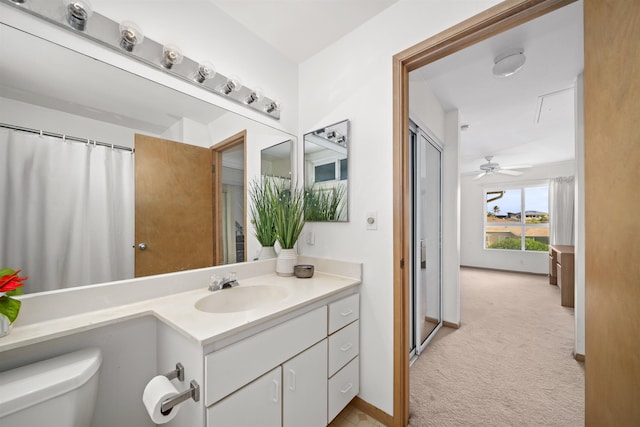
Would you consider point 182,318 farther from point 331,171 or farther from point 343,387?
point 331,171

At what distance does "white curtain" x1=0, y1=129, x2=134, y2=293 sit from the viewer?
0.87 m

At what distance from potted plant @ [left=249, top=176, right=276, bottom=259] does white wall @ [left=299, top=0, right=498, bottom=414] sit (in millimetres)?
434

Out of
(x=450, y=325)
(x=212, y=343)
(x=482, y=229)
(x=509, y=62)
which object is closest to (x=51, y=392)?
(x=212, y=343)

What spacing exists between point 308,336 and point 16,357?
1.05m

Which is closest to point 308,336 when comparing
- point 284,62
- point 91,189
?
point 91,189

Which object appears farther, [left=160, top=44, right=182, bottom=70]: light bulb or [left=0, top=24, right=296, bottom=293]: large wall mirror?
[left=160, top=44, right=182, bottom=70]: light bulb

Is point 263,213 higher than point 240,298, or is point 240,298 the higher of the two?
point 263,213

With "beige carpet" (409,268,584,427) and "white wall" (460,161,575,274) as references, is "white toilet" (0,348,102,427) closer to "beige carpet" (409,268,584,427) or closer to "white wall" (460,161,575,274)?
"beige carpet" (409,268,584,427)

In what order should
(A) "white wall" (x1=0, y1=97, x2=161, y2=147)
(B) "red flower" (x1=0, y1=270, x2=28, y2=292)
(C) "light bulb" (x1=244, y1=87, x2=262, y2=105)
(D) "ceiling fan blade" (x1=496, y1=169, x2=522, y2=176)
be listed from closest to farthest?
(B) "red flower" (x1=0, y1=270, x2=28, y2=292) < (A) "white wall" (x1=0, y1=97, x2=161, y2=147) < (C) "light bulb" (x1=244, y1=87, x2=262, y2=105) < (D) "ceiling fan blade" (x1=496, y1=169, x2=522, y2=176)

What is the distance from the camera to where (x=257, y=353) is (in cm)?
93

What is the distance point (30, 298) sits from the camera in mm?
867

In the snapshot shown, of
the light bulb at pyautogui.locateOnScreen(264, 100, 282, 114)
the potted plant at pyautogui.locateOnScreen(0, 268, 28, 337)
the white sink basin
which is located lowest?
the white sink basin

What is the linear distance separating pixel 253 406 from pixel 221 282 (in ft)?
1.98

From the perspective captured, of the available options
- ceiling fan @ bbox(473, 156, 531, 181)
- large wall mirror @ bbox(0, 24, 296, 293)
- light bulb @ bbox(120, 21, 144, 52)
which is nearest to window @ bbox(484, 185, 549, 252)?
ceiling fan @ bbox(473, 156, 531, 181)
